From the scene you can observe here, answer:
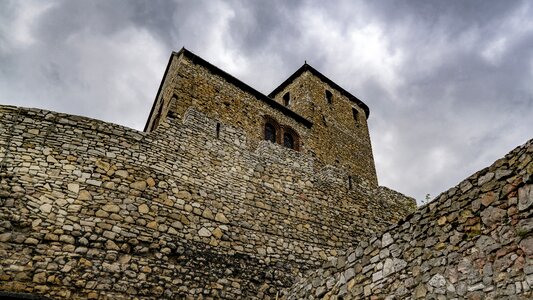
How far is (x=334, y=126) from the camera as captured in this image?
1859cm

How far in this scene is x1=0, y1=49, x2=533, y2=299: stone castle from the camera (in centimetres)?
498

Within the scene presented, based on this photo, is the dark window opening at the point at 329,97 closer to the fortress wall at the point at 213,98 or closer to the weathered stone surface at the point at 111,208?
the fortress wall at the point at 213,98

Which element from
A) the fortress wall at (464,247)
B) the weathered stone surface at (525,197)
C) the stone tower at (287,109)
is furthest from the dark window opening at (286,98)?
the weathered stone surface at (525,197)

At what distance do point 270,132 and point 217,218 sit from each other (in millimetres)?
5893

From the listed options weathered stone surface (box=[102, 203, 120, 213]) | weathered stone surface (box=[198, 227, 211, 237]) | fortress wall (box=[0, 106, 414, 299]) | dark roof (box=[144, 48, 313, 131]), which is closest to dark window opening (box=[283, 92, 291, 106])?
dark roof (box=[144, 48, 313, 131])

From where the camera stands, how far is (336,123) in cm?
1897

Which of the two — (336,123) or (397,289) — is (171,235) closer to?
(397,289)

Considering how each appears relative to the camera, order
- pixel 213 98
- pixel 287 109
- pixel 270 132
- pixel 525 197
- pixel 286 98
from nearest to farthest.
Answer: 1. pixel 525 197
2. pixel 213 98
3. pixel 270 132
4. pixel 287 109
5. pixel 286 98

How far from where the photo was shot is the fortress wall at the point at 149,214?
715cm

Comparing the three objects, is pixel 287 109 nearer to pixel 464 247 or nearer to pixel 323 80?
pixel 323 80

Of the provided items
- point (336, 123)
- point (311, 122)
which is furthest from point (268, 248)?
point (336, 123)

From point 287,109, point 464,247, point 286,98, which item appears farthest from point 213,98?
point 464,247

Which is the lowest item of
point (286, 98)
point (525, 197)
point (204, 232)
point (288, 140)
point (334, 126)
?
point (525, 197)

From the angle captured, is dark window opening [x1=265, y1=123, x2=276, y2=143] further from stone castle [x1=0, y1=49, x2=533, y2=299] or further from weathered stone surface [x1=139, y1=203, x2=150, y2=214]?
weathered stone surface [x1=139, y1=203, x2=150, y2=214]
